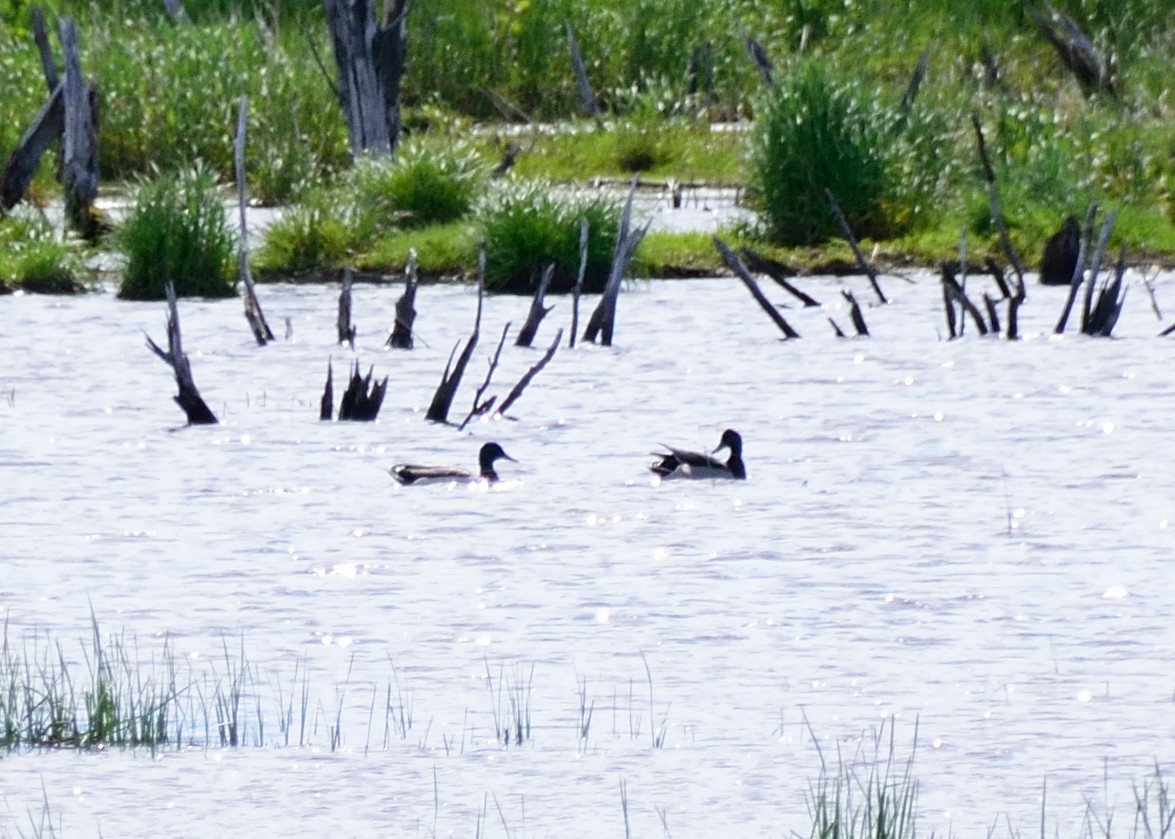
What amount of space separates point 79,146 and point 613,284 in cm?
652

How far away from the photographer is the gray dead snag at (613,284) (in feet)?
41.0

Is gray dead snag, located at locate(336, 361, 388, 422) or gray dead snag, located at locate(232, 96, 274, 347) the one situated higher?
gray dead snag, located at locate(232, 96, 274, 347)

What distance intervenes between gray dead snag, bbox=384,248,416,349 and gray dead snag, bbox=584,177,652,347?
926 mm

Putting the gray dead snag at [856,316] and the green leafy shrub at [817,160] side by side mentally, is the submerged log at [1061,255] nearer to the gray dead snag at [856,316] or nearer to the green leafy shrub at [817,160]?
the green leafy shrub at [817,160]

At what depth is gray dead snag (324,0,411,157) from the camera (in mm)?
20297

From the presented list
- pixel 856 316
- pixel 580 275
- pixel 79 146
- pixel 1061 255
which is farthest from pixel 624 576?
pixel 79 146

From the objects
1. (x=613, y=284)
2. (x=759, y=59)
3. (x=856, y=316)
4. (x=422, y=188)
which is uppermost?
(x=759, y=59)

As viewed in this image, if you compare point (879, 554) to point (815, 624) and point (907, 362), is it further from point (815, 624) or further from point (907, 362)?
point (907, 362)

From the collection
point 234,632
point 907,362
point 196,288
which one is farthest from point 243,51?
point 234,632

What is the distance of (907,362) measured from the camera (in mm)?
13047

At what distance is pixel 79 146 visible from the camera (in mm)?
18016

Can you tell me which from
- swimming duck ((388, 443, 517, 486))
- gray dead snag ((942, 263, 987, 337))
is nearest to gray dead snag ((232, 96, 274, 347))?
swimming duck ((388, 443, 517, 486))

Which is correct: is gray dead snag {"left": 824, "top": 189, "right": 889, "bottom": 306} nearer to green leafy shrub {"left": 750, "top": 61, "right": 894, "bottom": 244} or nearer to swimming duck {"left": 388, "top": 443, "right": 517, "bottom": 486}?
green leafy shrub {"left": 750, "top": 61, "right": 894, "bottom": 244}

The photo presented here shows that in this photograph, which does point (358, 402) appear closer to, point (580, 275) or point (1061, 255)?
point (580, 275)
